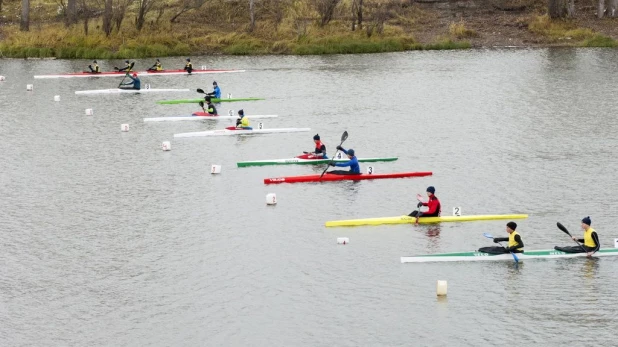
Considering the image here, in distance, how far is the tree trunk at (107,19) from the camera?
229ft

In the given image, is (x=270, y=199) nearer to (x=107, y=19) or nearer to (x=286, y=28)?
(x=107, y=19)

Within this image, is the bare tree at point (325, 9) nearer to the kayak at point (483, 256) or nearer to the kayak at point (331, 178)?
the kayak at point (331, 178)

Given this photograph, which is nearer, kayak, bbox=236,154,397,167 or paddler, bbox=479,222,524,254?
paddler, bbox=479,222,524,254

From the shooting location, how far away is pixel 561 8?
75.2 m

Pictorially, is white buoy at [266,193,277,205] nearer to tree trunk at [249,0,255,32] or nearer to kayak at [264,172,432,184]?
kayak at [264,172,432,184]

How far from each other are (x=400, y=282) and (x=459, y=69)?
40757 millimetres

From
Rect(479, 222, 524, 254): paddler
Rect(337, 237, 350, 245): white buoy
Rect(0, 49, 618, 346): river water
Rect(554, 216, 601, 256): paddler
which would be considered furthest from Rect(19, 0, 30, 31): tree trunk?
Rect(554, 216, 601, 256): paddler

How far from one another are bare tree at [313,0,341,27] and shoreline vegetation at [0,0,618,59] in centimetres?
9

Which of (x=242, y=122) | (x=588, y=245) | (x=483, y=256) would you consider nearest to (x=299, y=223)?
(x=483, y=256)

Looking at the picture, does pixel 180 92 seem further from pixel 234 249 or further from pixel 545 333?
pixel 545 333

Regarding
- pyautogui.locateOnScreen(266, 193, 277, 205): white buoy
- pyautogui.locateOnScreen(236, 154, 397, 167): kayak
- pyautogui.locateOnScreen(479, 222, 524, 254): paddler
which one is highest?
pyautogui.locateOnScreen(236, 154, 397, 167): kayak

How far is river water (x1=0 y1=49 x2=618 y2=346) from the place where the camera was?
22719mm

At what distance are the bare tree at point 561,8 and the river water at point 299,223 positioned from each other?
64.5 ft

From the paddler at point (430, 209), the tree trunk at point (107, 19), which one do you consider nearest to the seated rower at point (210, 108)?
the paddler at point (430, 209)
